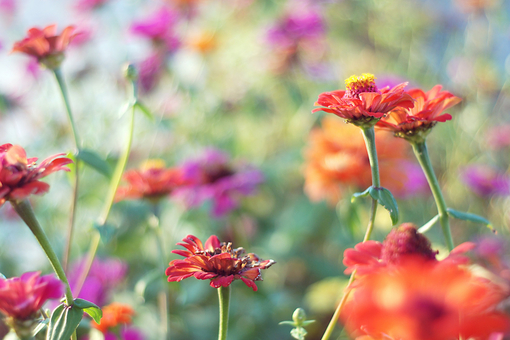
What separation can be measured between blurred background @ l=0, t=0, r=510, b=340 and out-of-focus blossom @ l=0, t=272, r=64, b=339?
0.50 meters

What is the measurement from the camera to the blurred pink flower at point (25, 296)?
332 millimetres

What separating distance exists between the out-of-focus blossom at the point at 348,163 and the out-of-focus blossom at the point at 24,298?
2.27 ft

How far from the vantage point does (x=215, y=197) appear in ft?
3.28

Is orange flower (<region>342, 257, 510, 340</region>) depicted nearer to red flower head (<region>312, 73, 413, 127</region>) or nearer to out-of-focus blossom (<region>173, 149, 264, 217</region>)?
red flower head (<region>312, 73, 413, 127</region>)

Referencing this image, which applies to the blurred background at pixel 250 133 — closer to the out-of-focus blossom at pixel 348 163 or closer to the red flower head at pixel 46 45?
the out-of-focus blossom at pixel 348 163

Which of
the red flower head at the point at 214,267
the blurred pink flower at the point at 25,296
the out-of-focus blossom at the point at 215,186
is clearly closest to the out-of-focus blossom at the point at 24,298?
the blurred pink flower at the point at 25,296

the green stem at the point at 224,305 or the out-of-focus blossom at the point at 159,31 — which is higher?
the out-of-focus blossom at the point at 159,31

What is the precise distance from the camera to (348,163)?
0.93 metres

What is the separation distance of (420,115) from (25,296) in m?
0.43

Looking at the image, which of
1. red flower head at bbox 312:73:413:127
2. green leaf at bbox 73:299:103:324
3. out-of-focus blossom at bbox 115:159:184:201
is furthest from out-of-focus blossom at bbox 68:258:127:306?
red flower head at bbox 312:73:413:127

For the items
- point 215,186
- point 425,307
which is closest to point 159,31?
point 215,186

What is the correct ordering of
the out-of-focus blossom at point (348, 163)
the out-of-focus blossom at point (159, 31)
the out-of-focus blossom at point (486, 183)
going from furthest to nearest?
1. the out-of-focus blossom at point (486, 183)
2. the out-of-focus blossom at point (159, 31)
3. the out-of-focus blossom at point (348, 163)

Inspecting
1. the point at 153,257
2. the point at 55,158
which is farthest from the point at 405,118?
the point at 153,257

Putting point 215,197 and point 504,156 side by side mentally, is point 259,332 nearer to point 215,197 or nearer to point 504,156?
point 215,197
